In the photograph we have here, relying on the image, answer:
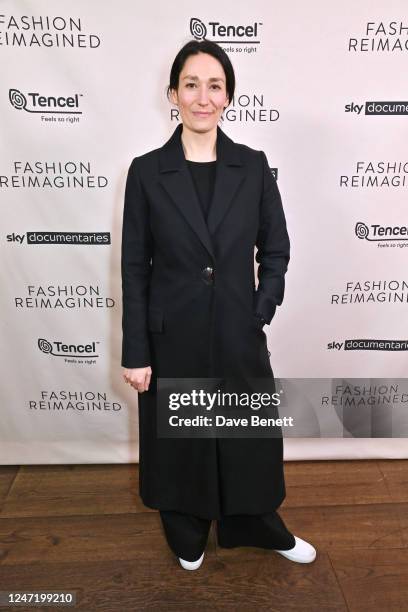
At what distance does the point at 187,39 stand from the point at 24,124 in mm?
762

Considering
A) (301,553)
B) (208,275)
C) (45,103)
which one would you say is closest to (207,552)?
(301,553)

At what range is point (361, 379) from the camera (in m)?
2.72

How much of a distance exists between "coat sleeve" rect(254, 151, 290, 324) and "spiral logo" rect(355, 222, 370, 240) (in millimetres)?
717

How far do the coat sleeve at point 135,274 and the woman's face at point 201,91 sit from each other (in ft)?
0.81

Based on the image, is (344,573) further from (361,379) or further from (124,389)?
(124,389)

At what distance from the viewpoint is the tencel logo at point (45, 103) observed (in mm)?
2250

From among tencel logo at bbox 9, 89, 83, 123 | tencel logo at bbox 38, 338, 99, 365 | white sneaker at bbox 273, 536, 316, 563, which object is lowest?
white sneaker at bbox 273, 536, 316, 563

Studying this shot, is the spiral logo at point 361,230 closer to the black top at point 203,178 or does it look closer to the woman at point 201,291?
the woman at point 201,291

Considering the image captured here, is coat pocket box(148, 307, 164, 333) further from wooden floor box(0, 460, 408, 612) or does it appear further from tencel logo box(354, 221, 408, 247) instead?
tencel logo box(354, 221, 408, 247)

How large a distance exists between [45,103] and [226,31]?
0.80 m

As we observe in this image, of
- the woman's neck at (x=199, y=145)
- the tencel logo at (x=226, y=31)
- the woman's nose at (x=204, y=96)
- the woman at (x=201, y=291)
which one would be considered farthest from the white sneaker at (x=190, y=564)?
the tencel logo at (x=226, y=31)

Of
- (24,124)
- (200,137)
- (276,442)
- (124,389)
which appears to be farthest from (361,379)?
(24,124)

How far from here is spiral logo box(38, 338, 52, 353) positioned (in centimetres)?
262

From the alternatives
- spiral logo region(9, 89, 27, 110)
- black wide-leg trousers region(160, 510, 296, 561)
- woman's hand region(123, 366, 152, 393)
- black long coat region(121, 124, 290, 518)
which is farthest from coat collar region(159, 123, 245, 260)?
black wide-leg trousers region(160, 510, 296, 561)
